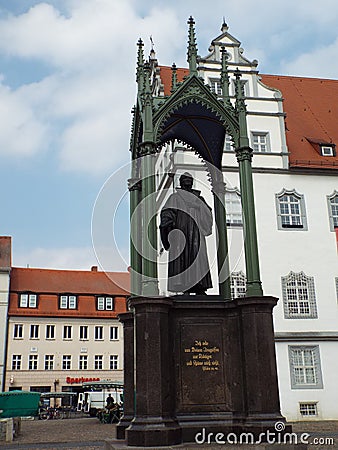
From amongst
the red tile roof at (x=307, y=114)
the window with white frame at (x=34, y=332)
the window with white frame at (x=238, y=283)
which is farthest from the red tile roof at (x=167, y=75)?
the window with white frame at (x=34, y=332)

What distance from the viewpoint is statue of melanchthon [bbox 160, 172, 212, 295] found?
26.7 feet

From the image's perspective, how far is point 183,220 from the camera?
8.35m

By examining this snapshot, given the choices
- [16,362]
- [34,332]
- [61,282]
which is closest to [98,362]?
[34,332]

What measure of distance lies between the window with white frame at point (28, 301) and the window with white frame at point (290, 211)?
24.6 meters

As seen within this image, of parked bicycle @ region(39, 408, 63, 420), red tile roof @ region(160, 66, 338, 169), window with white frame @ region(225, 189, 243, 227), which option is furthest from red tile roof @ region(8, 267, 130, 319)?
window with white frame @ region(225, 189, 243, 227)

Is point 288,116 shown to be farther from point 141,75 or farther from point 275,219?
point 141,75

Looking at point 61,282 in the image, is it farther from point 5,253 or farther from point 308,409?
point 308,409

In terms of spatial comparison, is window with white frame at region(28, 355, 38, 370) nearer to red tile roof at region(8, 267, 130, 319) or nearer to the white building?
the white building

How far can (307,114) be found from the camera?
84.9 ft

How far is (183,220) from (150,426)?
3.13 meters

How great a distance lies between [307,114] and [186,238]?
19.4 m

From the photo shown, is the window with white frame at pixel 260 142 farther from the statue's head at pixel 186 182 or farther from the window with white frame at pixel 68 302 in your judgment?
the window with white frame at pixel 68 302

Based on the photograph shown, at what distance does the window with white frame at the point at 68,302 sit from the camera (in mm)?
41675

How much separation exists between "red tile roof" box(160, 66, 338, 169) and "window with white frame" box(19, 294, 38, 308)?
21.5 metres
